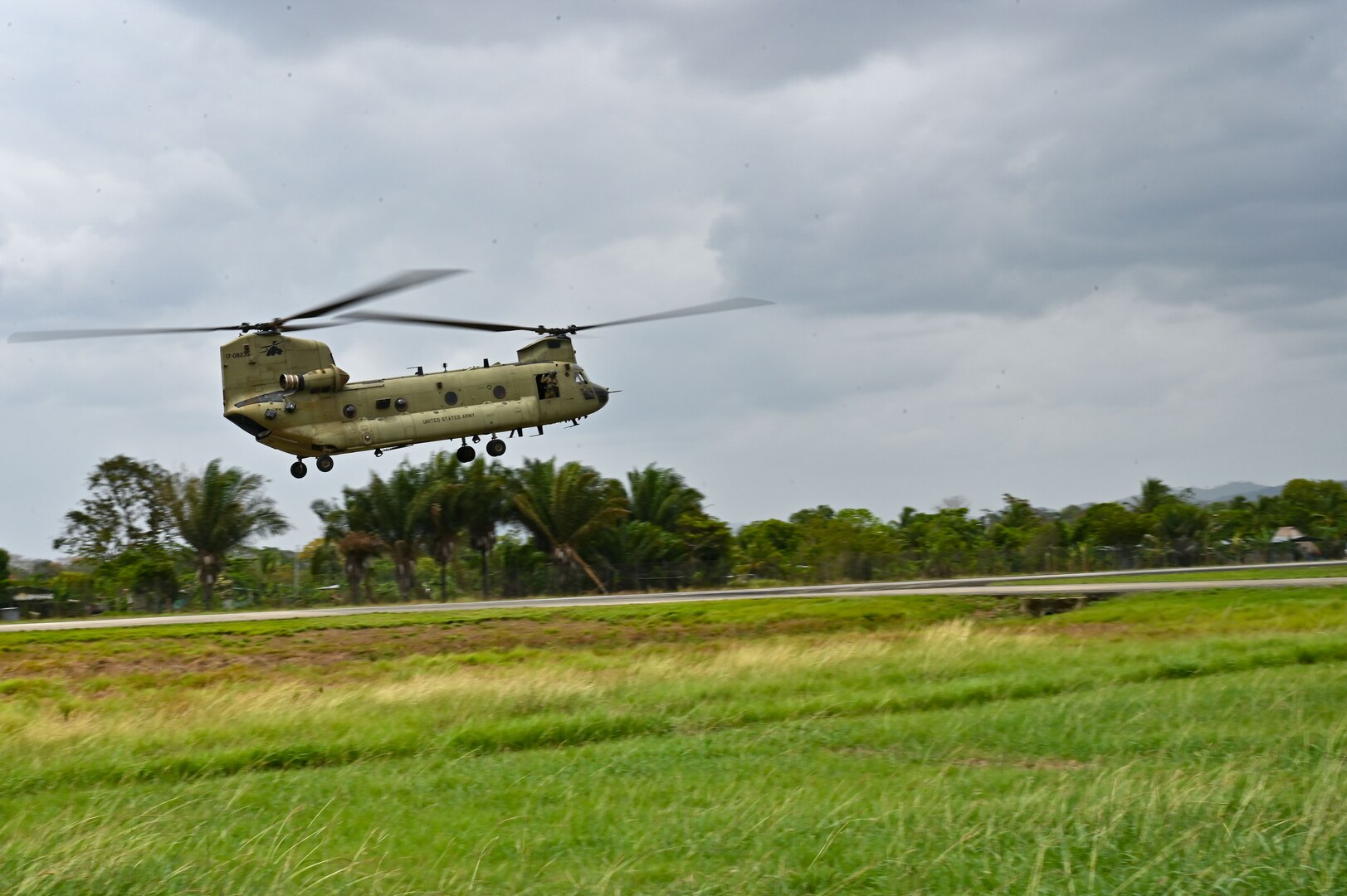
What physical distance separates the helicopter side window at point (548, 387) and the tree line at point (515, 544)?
26.6 meters

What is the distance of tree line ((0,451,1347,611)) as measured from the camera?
191ft

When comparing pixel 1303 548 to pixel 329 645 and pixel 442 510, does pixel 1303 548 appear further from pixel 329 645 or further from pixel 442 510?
pixel 329 645

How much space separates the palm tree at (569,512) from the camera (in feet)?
193

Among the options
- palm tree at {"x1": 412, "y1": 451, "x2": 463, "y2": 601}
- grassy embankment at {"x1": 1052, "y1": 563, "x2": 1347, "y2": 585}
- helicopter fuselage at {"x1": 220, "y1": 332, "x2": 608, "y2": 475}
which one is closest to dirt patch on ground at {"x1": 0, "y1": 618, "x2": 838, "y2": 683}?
helicopter fuselage at {"x1": 220, "y1": 332, "x2": 608, "y2": 475}

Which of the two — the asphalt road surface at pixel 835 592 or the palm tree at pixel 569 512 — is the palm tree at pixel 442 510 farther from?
the asphalt road surface at pixel 835 592

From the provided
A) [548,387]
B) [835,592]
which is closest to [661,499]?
[835,592]

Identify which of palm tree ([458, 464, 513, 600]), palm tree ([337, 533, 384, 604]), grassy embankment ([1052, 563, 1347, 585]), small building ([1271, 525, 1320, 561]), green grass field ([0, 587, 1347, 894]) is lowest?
green grass field ([0, 587, 1347, 894])

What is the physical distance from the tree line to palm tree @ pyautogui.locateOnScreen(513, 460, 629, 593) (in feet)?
0.25

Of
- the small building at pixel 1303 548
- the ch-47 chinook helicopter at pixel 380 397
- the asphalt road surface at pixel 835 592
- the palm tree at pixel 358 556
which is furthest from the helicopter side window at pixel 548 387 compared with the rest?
the small building at pixel 1303 548

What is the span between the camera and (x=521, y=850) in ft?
30.1

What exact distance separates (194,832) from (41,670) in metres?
19.6

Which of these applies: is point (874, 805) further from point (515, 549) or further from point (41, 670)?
point (515, 549)

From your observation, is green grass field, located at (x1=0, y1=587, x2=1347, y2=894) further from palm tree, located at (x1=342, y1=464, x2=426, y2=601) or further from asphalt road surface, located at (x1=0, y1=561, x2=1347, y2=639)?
palm tree, located at (x1=342, y1=464, x2=426, y2=601)

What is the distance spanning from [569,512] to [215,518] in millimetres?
16110
